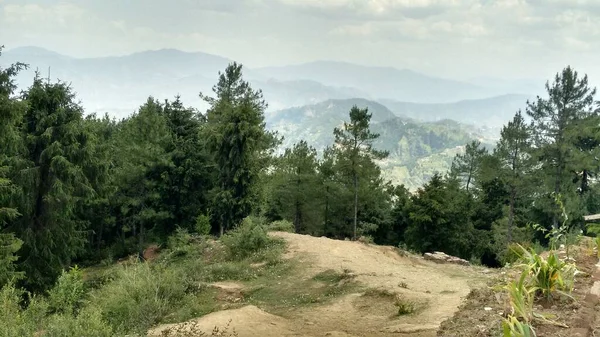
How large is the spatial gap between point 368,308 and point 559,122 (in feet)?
83.8

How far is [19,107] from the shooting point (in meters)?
15.4

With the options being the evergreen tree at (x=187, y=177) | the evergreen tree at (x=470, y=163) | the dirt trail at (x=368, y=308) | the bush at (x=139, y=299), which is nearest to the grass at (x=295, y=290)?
the dirt trail at (x=368, y=308)

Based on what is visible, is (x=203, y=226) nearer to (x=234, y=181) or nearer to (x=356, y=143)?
(x=234, y=181)

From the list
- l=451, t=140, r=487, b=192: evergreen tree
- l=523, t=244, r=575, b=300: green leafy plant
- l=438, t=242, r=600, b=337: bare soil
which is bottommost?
l=438, t=242, r=600, b=337: bare soil

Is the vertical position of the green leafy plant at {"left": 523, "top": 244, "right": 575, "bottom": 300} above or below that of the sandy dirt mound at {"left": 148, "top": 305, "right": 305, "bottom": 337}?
above

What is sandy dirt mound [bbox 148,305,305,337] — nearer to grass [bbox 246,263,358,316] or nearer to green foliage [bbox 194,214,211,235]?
grass [bbox 246,263,358,316]

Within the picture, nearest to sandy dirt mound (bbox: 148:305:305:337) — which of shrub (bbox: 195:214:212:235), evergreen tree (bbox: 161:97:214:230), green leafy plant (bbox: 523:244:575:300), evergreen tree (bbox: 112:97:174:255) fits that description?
green leafy plant (bbox: 523:244:575:300)

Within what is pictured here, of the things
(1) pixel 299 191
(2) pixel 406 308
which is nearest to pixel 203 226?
(1) pixel 299 191

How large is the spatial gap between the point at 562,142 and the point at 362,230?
51.0ft

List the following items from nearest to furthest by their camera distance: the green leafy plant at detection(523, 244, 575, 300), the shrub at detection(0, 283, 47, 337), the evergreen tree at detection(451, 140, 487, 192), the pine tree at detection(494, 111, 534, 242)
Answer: the green leafy plant at detection(523, 244, 575, 300) → the shrub at detection(0, 283, 47, 337) → the pine tree at detection(494, 111, 534, 242) → the evergreen tree at detection(451, 140, 487, 192)

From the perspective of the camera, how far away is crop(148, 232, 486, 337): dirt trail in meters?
9.16

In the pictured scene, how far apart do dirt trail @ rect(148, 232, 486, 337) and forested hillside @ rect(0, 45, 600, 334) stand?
7345mm

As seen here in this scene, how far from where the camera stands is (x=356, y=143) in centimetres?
3416

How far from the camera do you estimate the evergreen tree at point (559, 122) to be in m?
29.2
